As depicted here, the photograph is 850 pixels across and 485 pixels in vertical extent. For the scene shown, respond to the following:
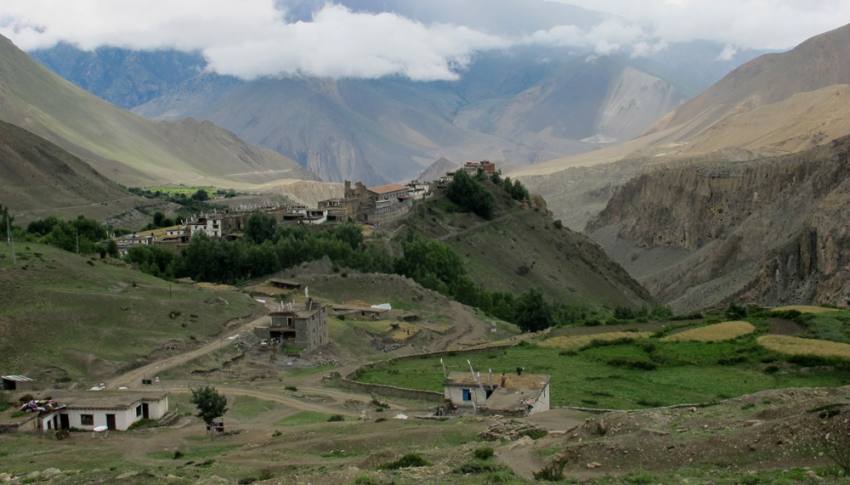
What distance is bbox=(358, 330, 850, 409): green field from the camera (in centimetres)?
4462

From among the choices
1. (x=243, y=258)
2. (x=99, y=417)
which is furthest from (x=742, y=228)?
(x=99, y=417)

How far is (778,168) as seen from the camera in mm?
136500

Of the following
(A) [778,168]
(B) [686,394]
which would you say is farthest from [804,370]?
(A) [778,168]

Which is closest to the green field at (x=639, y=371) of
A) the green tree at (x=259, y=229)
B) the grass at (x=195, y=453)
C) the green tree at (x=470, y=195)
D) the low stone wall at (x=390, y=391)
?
the low stone wall at (x=390, y=391)

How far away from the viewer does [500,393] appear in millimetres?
39562

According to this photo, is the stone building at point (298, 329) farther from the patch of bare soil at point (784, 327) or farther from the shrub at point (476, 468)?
the shrub at point (476, 468)

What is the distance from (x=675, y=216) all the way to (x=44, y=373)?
11931 centimetres

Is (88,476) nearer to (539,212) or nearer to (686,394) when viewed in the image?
(686,394)

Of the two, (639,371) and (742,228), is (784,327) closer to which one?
(639,371)

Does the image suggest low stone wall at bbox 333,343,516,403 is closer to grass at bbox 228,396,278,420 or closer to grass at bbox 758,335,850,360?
grass at bbox 228,396,278,420

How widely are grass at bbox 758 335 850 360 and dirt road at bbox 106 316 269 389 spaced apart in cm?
2779

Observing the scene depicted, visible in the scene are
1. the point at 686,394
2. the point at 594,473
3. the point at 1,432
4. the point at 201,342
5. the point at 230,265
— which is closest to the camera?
the point at 594,473

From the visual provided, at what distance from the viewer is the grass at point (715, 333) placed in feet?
182

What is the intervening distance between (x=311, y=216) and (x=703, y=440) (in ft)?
280
